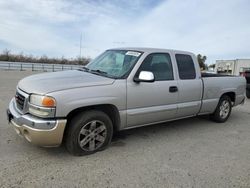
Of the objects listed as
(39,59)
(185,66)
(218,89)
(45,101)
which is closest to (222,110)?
(218,89)

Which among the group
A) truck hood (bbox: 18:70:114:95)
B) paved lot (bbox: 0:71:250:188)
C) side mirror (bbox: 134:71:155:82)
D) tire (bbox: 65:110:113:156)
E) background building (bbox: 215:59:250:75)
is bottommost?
paved lot (bbox: 0:71:250:188)

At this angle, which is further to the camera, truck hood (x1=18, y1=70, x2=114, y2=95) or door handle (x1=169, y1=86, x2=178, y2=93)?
door handle (x1=169, y1=86, x2=178, y2=93)

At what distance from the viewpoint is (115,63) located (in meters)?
4.20

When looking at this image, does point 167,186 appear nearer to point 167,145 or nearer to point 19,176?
point 167,145

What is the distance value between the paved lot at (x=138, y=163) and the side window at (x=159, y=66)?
1.26 metres

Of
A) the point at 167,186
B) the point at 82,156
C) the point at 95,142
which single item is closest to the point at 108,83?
the point at 95,142

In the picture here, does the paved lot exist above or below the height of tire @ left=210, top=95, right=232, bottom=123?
below

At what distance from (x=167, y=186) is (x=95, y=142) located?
1353 mm

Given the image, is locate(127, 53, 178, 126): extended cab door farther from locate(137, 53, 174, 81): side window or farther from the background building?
the background building

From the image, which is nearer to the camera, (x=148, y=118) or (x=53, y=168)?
(x=53, y=168)

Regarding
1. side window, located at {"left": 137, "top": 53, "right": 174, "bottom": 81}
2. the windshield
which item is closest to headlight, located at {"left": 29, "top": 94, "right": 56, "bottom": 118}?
the windshield

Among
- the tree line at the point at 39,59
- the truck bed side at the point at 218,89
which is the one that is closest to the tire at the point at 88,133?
the truck bed side at the point at 218,89

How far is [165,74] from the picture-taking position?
168 inches

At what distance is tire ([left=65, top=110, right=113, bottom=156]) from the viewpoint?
3287 mm
